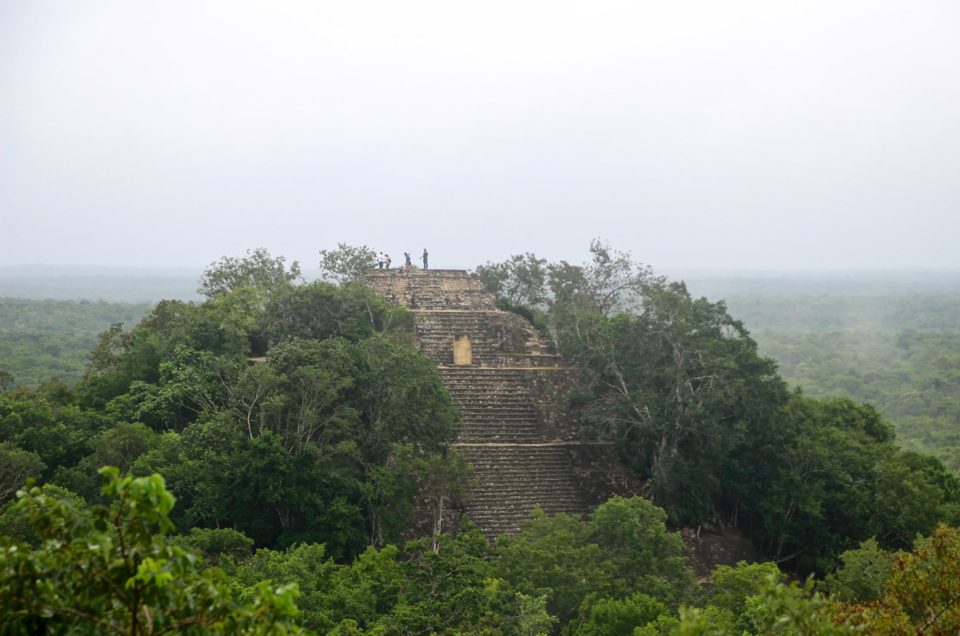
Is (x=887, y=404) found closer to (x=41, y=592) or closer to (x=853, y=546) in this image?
(x=853, y=546)

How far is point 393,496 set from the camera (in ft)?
45.6

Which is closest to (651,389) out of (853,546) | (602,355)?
(602,355)

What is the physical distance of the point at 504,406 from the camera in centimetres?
1916

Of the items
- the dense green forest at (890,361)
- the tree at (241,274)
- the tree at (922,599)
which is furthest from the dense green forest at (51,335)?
the dense green forest at (890,361)

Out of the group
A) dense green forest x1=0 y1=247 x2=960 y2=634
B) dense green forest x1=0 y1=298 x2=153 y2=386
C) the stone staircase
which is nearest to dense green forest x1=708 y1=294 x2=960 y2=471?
dense green forest x1=0 y1=247 x2=960 y2=634

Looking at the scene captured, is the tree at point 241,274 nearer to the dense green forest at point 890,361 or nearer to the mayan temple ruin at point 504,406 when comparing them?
the mayan temple ruin at point 504,406

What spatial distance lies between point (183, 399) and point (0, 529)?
20.2 ft

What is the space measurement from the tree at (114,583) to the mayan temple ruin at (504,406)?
12.0 m

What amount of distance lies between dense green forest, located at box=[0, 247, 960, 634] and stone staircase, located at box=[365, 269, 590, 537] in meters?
0.88

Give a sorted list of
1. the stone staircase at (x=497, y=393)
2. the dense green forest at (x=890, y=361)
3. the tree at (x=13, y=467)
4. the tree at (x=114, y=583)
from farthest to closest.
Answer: the dense green forest at (x=890, y=361) → the stone staircase at (x=497, y=393) → the tree at (x=13, y=467) → the tree at (x=114, y=583)

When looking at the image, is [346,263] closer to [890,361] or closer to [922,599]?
[922,599]

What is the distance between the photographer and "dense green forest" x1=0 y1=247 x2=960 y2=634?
9.84 metres

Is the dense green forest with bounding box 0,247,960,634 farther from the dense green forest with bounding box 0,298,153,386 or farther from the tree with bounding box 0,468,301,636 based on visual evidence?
the dense green forest with bounding box 0,298,153,386

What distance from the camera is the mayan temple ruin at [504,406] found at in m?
16.8
